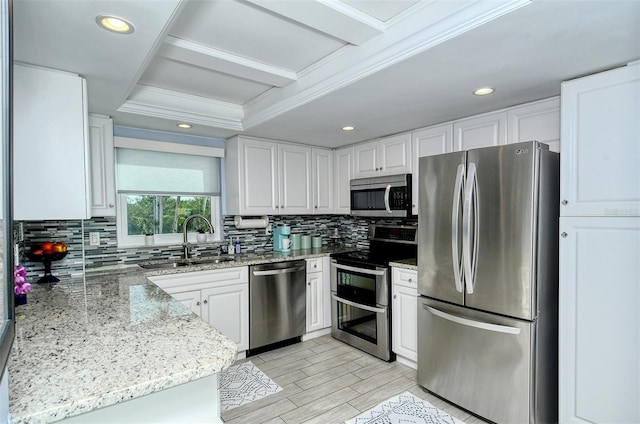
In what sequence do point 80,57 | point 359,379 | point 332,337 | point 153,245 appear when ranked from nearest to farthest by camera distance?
point 80,57
point 359,379
point 153,245
point 332,337

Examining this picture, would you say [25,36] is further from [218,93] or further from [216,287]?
[216,287]

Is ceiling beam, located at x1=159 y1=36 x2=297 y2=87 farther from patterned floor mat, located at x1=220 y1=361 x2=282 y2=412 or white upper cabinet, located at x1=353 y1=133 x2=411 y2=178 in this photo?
patterned floor mat, located at x1=220 y1=361 x2=282 y2=412

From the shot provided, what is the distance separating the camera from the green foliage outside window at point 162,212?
3232mm

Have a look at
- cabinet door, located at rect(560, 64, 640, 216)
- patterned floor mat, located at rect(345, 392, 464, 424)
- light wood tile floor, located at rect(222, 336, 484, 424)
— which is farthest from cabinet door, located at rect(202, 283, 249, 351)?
cabinet door, located at rect(560, 64, 640, 216)

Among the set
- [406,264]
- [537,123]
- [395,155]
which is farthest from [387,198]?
[537,123]

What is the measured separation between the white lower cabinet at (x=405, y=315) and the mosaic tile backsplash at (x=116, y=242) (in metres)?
0.80

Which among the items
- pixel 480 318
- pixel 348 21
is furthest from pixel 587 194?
pixel 348 21

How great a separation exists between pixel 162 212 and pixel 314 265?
5.37 feet

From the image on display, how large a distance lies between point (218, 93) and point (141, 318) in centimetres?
203

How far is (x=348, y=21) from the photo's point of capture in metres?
1.76

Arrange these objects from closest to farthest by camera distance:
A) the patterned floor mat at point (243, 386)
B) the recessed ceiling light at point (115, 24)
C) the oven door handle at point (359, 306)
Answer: the recessed ceiling light at point (115, 24), the patterned floor mat at point (243, 386), the oven door handle at point (359, 306)

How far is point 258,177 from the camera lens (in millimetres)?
3625

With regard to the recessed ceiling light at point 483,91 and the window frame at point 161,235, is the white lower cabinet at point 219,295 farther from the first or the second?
Result: the recessed ceiling light at point 483,91

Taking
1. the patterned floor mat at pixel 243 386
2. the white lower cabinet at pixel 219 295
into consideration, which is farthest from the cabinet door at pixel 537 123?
the patterned floor mat at pixel 243 386
